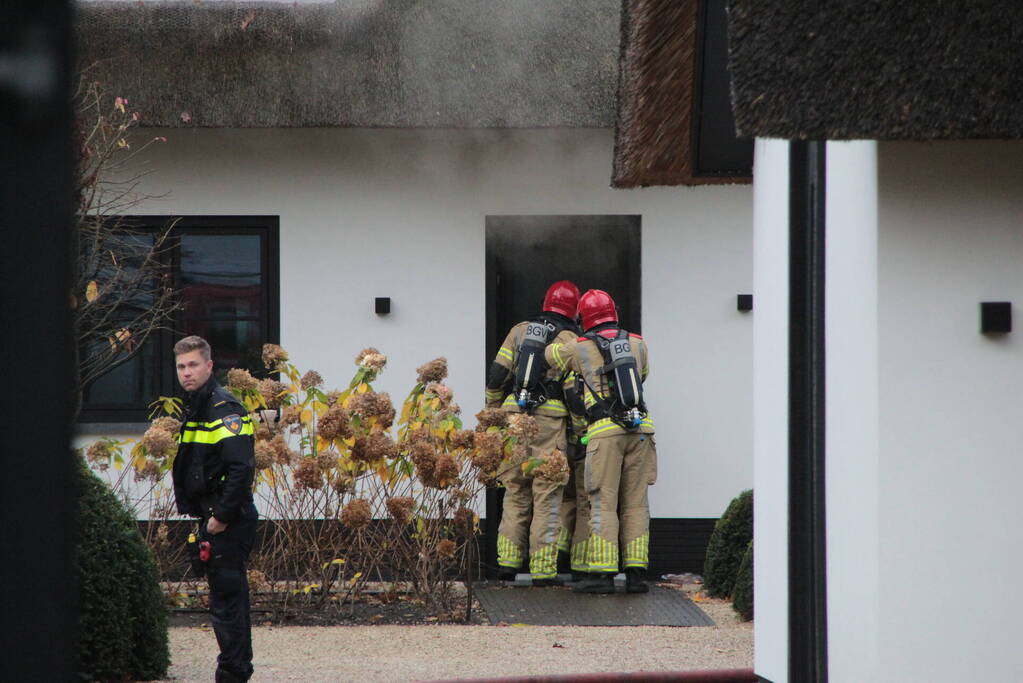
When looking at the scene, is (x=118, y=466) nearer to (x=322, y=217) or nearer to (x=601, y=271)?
(x=322, y=217)

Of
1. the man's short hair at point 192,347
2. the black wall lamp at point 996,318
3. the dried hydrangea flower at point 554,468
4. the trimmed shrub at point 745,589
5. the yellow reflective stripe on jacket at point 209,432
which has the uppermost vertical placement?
the black wall lamp at point 996,318

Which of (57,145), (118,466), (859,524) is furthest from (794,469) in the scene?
(118,466)

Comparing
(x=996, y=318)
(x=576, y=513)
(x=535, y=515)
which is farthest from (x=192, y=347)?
(x=576, y=513)

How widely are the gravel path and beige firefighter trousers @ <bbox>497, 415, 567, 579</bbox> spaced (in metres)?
1.45

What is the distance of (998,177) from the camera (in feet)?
14.4

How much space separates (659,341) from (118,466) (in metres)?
3.98

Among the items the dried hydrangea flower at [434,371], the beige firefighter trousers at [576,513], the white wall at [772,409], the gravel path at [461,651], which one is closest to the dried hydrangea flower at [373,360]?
the dried hydrangea flower at [434,371]

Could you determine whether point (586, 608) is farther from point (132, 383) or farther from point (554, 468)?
point (132, 383)

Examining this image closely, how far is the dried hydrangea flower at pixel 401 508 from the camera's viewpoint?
24.5 feet

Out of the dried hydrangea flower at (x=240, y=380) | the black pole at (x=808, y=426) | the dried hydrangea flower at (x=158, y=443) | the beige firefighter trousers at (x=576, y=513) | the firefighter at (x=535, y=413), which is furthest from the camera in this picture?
the beige firefighter trousers at (x=576, y=513)

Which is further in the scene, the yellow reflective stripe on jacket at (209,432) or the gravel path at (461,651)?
the gravel path at (461,651)

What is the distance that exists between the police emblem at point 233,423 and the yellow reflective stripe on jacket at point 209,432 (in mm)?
10

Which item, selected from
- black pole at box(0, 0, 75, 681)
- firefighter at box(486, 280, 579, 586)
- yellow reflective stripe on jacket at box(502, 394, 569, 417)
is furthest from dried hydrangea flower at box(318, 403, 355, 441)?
black pole at box(0, 0, 75, 681)

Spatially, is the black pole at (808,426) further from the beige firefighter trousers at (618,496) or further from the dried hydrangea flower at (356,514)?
the beige firefighter trousers at (618,496)
